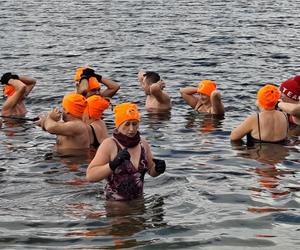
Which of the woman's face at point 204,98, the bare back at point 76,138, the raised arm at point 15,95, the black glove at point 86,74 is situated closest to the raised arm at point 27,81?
the raised arm at point 15,95

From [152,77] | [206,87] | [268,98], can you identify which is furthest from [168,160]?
[152,77]

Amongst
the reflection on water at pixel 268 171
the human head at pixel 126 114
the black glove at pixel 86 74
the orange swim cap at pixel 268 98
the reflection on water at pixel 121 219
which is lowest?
the reflection on water at pixel 268 171

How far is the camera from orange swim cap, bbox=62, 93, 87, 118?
16.2m

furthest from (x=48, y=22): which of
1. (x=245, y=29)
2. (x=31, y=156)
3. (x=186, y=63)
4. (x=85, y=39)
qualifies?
(x=31, y=156)

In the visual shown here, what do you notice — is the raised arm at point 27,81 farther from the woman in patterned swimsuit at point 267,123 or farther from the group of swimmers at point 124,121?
the woman in patterned swimsuit at point 267,123

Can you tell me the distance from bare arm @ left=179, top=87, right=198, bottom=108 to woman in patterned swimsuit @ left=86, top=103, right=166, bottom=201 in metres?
9.14

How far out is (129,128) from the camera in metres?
12.6

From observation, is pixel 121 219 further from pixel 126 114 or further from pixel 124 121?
pixel 126 114

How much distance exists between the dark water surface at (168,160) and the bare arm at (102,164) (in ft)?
2.53

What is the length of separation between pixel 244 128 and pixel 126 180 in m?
5.25

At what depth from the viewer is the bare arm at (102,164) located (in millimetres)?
12133

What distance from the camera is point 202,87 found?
21.0 metres

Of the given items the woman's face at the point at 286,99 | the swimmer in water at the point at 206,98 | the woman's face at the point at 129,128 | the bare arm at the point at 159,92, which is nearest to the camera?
the woman's face at the point at 129,128

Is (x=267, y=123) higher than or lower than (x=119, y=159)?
lower
